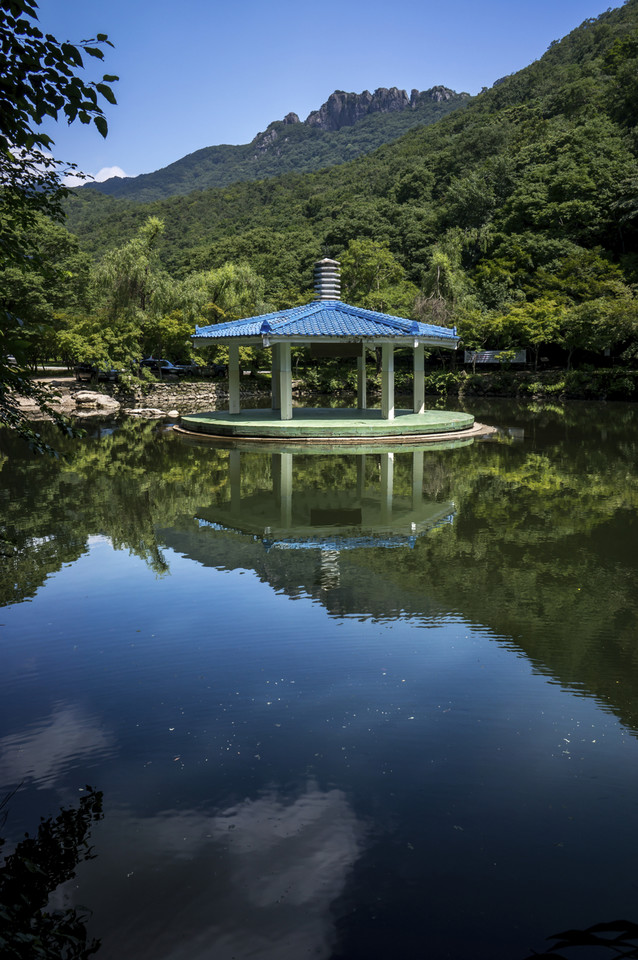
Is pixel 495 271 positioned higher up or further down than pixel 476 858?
higher up

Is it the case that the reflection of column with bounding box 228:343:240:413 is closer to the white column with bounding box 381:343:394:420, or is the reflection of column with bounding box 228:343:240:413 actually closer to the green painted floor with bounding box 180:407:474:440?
the green painted floor with bounding box 180:407:474:440

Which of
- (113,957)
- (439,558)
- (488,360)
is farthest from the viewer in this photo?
(488,360)

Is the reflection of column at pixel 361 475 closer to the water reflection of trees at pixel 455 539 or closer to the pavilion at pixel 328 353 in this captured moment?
the water reflection of trees at pixel 455 539

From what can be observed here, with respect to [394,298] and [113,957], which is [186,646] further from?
[394,298]

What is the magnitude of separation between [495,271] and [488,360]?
5696 mm

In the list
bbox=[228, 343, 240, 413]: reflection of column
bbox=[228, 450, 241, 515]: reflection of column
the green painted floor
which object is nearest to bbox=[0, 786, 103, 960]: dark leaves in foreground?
bbox=[228, 450, 241, 515]: reflection of column

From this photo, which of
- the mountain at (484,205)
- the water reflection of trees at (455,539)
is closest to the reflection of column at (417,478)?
→ the water reflection of trees at (455,539)

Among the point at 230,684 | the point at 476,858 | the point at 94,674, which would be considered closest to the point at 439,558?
the point at 230,684

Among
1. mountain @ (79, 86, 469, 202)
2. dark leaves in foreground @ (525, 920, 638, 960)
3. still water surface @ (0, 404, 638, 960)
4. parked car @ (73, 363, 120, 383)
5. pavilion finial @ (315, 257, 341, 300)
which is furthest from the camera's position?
mountain @ (79, 86, 469, 202)

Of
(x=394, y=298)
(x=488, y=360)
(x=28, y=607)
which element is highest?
(x=394, y=298)

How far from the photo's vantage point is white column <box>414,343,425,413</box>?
19469 mm

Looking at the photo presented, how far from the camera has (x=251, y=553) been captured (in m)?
6.88

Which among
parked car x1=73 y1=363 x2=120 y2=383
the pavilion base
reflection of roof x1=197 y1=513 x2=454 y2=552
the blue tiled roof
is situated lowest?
reflection of roof x1=197 y1=513 x2=454 y2=552

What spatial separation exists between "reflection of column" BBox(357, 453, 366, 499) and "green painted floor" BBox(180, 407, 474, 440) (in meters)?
2.04
